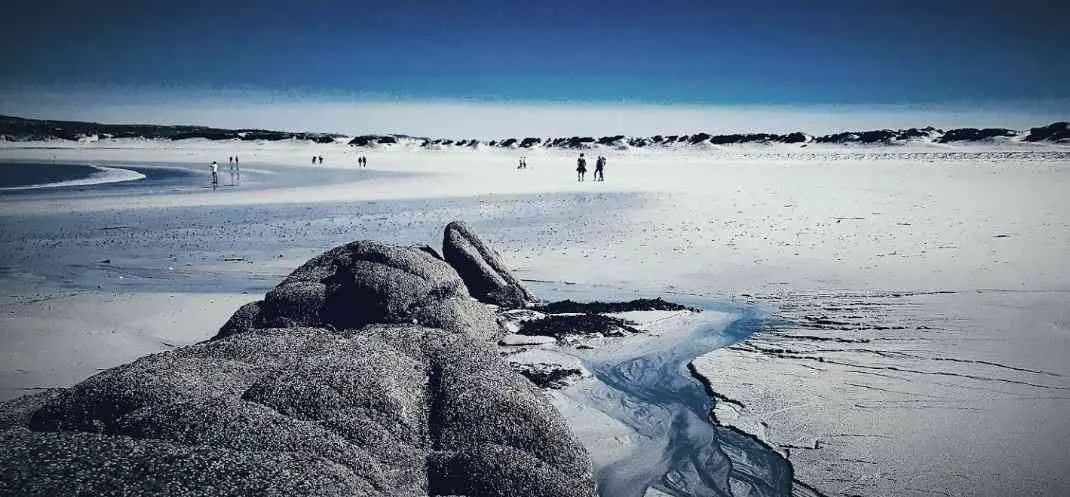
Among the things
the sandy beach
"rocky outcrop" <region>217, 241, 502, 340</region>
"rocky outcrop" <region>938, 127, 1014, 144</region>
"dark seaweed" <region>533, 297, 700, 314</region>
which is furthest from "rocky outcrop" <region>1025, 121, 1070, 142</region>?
"rocky outcrop" <region>217, 241, 502, 340</region>

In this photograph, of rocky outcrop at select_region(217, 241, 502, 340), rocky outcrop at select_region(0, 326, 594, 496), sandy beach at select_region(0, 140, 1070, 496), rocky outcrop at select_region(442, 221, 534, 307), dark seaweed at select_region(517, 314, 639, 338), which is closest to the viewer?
rocky outcrop at select_region(0, 326, 594, 496)

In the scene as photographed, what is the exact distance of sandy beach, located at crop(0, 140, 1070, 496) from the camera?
545cm

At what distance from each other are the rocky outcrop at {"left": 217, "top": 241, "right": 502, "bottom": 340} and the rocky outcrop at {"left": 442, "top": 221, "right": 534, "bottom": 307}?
1.52 m

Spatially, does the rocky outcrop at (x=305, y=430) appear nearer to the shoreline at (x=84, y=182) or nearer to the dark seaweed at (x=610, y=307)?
the dark seaweed at (x=610, y=307)

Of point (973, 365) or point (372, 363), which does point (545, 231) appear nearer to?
point (973, 365)

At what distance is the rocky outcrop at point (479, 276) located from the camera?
9.85 meters

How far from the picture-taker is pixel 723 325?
901 centimetres

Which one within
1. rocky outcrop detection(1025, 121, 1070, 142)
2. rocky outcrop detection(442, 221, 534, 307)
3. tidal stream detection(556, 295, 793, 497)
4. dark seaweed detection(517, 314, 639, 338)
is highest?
rocky outcrop detection(1025, 121, 1070, 142)

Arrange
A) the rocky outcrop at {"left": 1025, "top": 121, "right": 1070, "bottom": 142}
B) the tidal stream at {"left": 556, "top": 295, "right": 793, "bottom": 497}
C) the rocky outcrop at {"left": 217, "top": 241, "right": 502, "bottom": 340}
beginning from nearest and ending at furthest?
the tidal stream at {"left": 556, "top": 295, "right": 793, "bottom": 497}, the rocky outcrop at {"left": 217, "top": 241, "right": 502, "bottom": 340}, the rocky outcrop at {"left": 1025, "top": 121, "right": 1070, "bottom": 142}

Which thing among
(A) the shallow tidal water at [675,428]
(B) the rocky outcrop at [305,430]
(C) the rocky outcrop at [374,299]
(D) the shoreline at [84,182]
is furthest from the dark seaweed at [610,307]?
(D) the shoreline at [84,182]

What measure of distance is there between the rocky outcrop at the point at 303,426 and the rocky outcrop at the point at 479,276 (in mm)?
3958

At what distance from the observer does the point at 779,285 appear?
11.2 meters

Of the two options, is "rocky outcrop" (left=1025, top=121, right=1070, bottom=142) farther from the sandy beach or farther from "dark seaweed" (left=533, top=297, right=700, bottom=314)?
"dark seaweed" (left=533, top=297, right=700, bottom=314)

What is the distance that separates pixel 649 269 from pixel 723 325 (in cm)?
377
